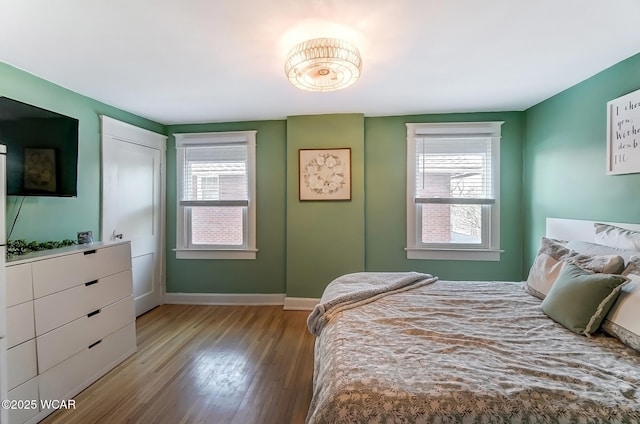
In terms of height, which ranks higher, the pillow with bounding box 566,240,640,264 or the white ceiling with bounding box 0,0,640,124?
the white ceiling with bounding box 0,0,640,124

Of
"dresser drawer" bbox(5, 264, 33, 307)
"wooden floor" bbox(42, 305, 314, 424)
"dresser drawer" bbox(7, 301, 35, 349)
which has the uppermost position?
"dresser drawer" bbox(5, 264, 33, 307)

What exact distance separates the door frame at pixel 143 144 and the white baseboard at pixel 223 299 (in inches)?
7.5

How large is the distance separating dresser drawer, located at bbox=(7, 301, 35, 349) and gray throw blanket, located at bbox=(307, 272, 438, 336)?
66.0 inches

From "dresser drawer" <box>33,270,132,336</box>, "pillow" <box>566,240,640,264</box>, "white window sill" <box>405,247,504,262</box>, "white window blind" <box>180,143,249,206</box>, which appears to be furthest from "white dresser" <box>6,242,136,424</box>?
"pillow" <box>566,240,640,264</box>

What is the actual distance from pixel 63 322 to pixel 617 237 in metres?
3.75

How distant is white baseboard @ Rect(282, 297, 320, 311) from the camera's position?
3.42 metres

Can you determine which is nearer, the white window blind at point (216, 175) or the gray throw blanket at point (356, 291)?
the gray throw blanket at point (356, 291)

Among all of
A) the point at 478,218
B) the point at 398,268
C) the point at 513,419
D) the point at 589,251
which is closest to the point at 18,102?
the point at 513,419

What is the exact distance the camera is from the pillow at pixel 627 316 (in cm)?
125

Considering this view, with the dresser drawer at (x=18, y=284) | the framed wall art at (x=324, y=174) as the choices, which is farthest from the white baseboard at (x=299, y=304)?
the dresser drawer at (x=18, y=284)

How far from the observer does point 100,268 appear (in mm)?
2197

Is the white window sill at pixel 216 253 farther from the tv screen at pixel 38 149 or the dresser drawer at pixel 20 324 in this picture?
the dresser drawer at pixel 20 324

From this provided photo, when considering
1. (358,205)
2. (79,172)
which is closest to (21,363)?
(79,172)

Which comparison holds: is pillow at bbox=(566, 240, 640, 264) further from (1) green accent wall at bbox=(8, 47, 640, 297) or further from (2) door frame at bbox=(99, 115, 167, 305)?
(2) door frame at bbox=(99, 115, 167, 305)
